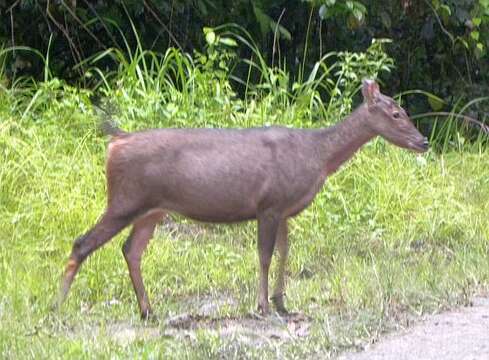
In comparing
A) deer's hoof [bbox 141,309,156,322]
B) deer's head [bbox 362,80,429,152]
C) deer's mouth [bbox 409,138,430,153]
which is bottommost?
deer's hoof [bbox 141,309,156,322]

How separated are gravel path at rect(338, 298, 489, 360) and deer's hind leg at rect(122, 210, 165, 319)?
1535 mm

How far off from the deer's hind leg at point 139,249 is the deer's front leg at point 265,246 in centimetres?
59

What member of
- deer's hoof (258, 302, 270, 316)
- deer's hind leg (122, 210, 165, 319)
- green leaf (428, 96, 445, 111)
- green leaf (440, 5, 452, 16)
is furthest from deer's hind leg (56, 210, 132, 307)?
green leaf (428, 96, 445, 111)

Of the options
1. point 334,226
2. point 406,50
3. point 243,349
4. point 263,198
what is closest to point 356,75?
point 334,226

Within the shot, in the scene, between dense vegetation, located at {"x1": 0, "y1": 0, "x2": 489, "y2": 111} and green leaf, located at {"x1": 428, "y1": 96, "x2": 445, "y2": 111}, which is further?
green leaf, located at {"x1": 428, "y1": 96, "x2": 445, "y2": 111}

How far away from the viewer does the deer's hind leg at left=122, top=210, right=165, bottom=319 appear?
24.9ft

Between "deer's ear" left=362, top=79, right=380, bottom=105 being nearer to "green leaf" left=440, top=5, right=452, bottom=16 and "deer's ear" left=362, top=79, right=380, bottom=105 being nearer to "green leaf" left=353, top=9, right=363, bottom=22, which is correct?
"green leaf" left=353, top=9, right=363, bottom=22

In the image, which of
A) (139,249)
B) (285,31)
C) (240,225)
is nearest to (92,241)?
(139,249)

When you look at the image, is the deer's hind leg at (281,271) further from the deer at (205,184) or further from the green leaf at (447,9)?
the green leaf at (447,9)

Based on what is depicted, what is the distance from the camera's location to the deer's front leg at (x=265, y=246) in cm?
755

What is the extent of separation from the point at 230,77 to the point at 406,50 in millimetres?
2940

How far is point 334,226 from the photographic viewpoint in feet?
31.9

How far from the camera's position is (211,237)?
9.60m

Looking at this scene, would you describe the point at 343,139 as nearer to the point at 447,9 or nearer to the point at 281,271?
the point at 281,271
